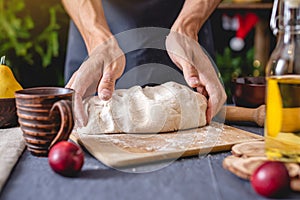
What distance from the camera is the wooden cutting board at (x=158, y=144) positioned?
0.74m

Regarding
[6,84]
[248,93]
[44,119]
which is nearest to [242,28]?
[248,93]

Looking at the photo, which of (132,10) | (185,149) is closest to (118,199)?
(185,149)

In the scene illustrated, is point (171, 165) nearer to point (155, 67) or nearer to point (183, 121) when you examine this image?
point (183, 121)

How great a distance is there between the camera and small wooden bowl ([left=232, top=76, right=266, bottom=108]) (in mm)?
1061

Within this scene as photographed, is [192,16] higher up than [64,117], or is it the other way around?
[192,16]

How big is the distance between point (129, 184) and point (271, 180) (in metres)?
0.22

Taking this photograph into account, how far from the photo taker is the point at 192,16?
118 centimetres

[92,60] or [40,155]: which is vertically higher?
[92,60]

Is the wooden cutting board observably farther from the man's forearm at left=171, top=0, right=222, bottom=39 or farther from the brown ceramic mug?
the man's forearm at left=171, top=0, right=222, bottom=39

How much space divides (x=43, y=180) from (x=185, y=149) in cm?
27

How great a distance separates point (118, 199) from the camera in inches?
23.0

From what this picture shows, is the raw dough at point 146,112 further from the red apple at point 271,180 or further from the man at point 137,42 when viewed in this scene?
the red apple at point 271,180

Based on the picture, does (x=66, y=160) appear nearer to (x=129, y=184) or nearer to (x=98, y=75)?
(x=129, y=184)

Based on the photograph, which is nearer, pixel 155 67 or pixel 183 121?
pixel 183 121
